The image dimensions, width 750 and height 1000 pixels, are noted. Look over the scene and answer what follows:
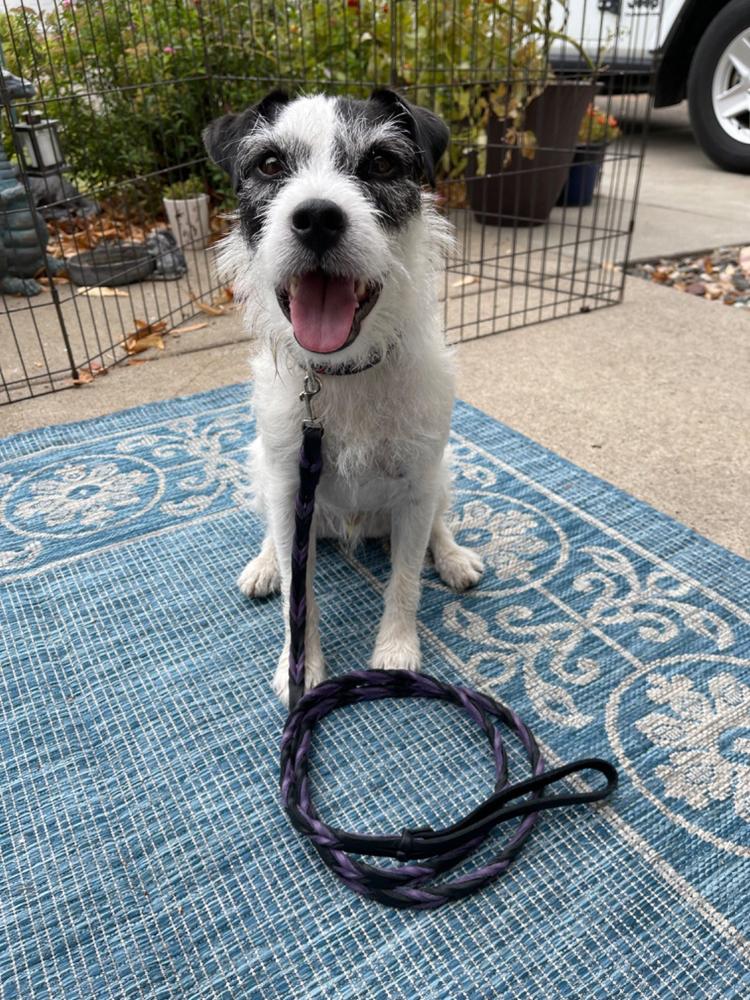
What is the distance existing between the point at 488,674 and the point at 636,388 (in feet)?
7.34

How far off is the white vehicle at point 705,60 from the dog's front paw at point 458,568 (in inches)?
228

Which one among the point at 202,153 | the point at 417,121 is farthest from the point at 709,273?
the point at 417,121

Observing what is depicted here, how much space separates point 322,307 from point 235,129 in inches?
23.2

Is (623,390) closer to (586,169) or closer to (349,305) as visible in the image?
(349,305)

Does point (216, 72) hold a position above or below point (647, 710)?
above

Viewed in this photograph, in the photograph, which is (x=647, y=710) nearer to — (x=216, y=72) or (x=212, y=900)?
(x=212, y=900)

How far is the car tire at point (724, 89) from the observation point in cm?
656

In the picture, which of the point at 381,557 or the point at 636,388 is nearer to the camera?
the point at 381,557

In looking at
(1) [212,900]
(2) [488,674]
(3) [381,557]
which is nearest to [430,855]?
(1) [212,900]

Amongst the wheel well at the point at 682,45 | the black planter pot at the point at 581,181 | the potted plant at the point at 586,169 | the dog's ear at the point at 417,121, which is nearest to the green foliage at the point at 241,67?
the potted plant at the point at 586,169

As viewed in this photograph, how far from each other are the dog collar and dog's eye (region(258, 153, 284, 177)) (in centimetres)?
45

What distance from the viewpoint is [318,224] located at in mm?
1526

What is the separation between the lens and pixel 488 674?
207 centimetres

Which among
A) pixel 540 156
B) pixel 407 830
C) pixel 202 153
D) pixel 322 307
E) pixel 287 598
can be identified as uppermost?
pixel 322 307
